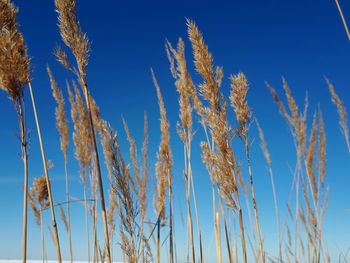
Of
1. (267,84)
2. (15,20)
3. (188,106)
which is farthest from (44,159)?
(267,84)

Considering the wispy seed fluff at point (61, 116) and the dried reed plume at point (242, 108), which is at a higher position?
the wispy seed fluff at point (61, 116)

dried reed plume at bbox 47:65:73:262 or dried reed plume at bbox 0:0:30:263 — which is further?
dried reed plume at bbox 47:65:73:262

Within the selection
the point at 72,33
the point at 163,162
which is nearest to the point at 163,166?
the point at 163,162

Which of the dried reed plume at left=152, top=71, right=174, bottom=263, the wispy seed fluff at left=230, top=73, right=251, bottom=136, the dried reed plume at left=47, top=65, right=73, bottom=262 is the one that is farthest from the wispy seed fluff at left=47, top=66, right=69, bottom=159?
the wispy seed fluff at left=230, top=73, right=251, bottom=136

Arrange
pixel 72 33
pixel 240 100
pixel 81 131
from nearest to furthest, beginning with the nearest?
pixel 72 33 < pixel 240 100 < pixel 81 131

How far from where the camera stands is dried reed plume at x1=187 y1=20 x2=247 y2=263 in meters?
2.10

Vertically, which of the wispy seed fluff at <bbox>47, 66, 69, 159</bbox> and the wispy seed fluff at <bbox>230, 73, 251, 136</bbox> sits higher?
the wispy seed fluff at <bbox>47, 66, 69, 159</bbox>

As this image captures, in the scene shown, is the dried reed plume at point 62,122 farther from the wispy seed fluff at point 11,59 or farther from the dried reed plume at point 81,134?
the wispy seed fluff at point 11,59

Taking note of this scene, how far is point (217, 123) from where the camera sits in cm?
220

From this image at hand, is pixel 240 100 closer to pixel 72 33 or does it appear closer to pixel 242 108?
pixel 242 108

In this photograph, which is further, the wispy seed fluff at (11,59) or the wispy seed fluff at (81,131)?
the wispy seed fluff at (81,131)

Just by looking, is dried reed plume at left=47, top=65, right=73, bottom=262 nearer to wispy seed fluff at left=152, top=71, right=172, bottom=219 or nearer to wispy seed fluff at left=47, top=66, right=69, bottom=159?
wispy seed fluff at left=47, top=66, right=69, bottom=159

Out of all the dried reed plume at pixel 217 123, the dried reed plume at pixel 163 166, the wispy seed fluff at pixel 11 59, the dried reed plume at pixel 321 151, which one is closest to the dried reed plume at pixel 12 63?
the wispy seed fluff at pixel 11 59

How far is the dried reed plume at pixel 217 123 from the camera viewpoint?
210 cm
